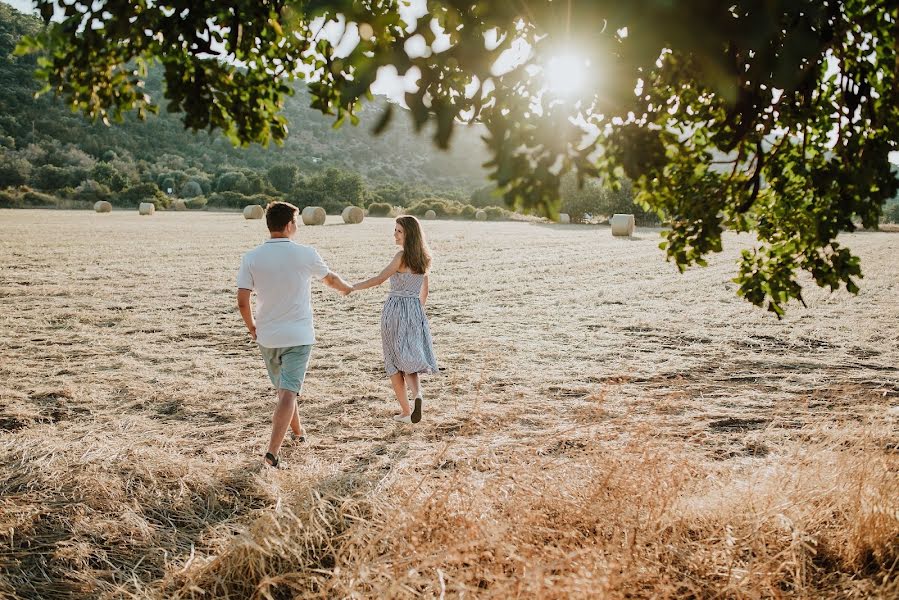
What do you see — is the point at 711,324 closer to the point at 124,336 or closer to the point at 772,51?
the point at 772,51

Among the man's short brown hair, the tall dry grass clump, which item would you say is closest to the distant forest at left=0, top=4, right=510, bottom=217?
the man's short brown hair

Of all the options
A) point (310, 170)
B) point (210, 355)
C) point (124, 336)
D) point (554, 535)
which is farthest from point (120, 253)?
point (310, 170)

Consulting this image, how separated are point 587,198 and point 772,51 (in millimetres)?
47693

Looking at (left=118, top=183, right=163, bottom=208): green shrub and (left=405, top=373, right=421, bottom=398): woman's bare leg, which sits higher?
(left=118, top=183, right=163, bottom=208): green shrub

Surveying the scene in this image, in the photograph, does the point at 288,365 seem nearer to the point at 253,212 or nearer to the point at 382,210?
the point at 253,212

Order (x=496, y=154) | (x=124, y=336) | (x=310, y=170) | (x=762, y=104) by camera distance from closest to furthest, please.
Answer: (x=496, y=154) → (x=762, y=104) → (x=124, y=336) → (x=310, y=170)

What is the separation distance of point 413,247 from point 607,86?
3847 millimetres

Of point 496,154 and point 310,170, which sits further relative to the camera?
point 310,170

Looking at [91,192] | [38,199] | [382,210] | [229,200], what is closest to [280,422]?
[382,210]

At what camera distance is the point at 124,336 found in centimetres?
893

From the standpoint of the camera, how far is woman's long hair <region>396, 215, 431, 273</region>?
5.82m

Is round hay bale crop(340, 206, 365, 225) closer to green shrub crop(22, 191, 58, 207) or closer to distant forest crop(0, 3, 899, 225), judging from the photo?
distant forest crop(0, 3, 899, 225)

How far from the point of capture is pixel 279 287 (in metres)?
4.84

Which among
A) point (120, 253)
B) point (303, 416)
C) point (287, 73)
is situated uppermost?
point (287, 73)
